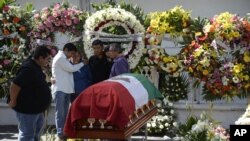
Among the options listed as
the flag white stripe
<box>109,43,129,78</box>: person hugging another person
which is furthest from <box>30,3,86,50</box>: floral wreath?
the flag white stripe

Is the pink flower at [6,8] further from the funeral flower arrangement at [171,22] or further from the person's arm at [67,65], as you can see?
the funeral flower arrangement at [171,22]

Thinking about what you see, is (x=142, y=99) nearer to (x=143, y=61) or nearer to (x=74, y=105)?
(x=74, y=105)

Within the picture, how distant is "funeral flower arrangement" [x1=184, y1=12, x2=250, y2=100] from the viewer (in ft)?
31.7

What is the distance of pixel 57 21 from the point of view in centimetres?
1055

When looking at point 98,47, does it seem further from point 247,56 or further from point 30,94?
point 247,56

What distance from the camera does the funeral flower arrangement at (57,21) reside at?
10539 millimetres

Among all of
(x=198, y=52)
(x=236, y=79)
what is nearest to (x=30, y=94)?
(x=198, y=52)

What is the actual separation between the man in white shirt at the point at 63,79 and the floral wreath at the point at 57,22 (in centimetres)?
183

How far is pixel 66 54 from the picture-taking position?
28.8 feet

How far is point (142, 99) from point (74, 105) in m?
1.20

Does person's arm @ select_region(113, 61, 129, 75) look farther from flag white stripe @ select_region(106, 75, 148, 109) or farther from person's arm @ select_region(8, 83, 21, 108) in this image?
person's arm @ select_region(8, 83, 21, 108)

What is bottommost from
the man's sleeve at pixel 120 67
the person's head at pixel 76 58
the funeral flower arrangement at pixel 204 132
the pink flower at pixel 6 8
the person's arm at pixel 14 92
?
the funeral flower arrangement at pixel 204 132

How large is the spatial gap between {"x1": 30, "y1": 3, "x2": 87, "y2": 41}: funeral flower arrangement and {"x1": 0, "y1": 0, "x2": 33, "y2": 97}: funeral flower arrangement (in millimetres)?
373

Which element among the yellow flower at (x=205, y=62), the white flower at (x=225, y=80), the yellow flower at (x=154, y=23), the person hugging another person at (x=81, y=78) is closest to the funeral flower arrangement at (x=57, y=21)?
the yellow flower at (x=154, y=23)
